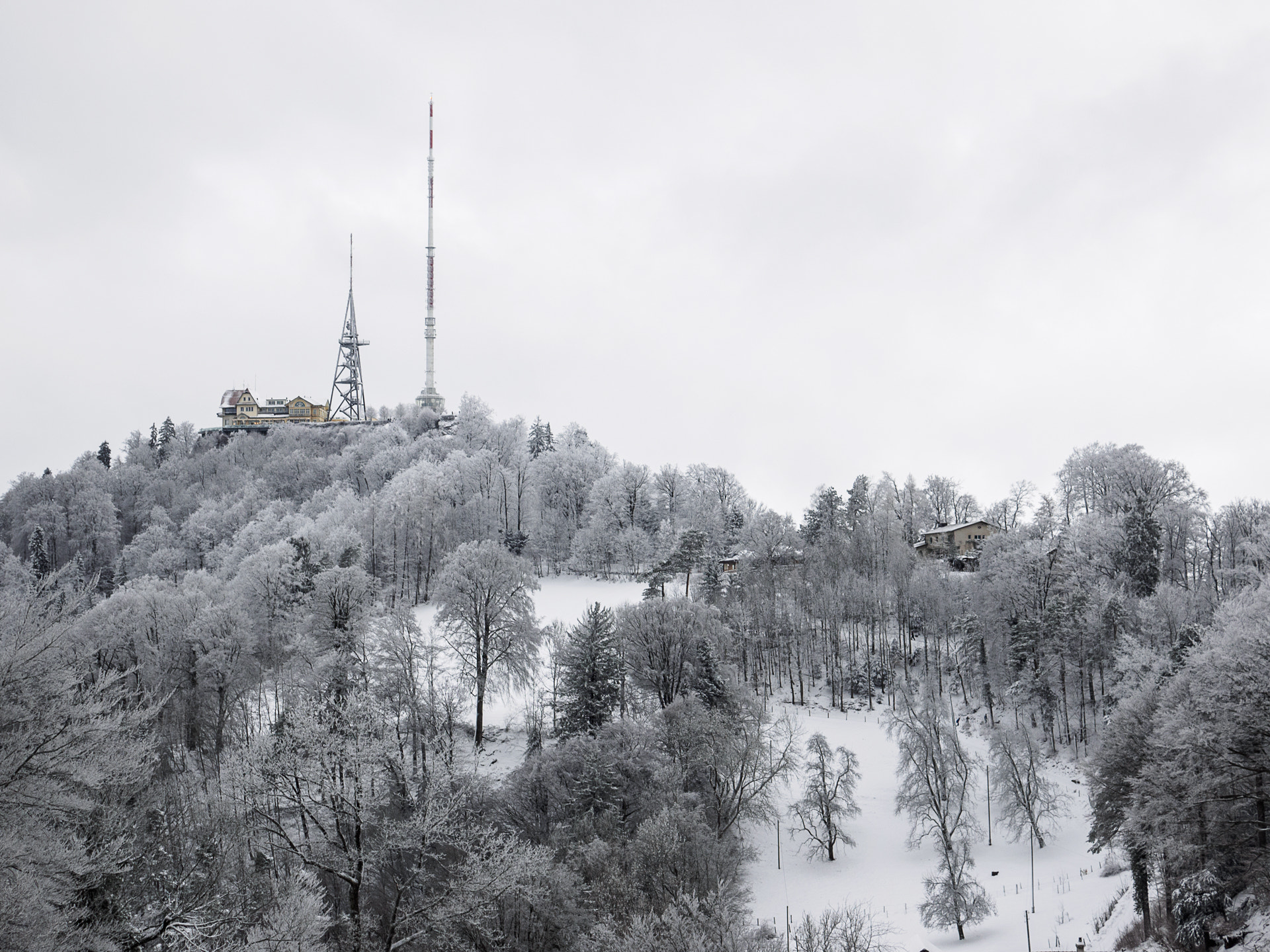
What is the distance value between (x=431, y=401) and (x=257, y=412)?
2627 cm

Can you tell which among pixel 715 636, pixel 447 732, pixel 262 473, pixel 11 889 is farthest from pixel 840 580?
pixel 262 473

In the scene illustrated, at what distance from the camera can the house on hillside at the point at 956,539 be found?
6869 cm

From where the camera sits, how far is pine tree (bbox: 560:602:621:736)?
113ft

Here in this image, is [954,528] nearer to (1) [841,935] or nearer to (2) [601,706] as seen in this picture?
(2) [601,706]

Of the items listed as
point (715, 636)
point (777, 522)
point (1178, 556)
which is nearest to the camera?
point (715, 636)

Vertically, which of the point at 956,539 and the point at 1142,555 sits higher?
the point at 956,539

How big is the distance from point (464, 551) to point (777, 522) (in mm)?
34478

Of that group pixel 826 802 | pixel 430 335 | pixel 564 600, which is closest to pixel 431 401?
pixel 430 335

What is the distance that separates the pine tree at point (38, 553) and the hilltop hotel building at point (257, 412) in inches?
1433

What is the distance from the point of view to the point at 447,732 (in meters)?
30.7

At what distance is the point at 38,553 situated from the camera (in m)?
68.1

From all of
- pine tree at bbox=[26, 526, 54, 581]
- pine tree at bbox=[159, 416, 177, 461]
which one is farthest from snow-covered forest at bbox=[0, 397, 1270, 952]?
pine tree at bbox=[159, 416, 177, 461]

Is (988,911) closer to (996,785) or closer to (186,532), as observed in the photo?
(996,785)

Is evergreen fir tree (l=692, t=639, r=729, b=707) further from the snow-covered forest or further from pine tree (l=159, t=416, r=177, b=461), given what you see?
pine tree (l=159, t=416, r=177, b=461)
